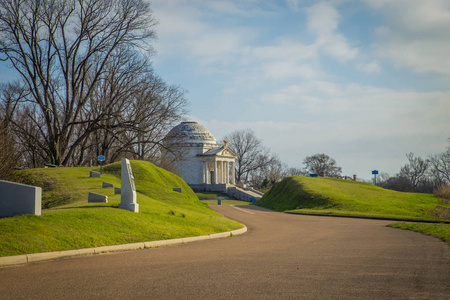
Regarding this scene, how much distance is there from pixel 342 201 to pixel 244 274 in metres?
27.7

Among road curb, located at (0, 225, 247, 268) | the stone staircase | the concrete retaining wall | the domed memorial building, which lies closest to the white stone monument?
road curb, located at (0, 225, 247, 268)

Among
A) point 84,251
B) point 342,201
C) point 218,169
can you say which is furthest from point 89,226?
point 218,169

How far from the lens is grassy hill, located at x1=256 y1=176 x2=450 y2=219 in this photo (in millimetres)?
29797

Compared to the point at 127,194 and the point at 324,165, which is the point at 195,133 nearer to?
the point at 324,165

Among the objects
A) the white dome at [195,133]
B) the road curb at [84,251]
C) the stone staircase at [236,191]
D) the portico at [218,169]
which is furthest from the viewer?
the white dome at [195,133]

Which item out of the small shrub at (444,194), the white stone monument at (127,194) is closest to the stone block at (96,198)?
the white stone monument at (127,194)

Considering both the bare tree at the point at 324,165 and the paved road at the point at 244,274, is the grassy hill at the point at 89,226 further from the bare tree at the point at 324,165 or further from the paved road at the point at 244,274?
the bare tree at the point at 324,165

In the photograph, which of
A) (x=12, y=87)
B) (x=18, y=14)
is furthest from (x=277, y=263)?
(x=12, y=87)

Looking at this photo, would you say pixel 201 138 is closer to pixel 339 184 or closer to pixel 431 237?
pixel 339 184

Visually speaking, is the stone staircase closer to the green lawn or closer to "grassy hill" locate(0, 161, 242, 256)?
the green lawn

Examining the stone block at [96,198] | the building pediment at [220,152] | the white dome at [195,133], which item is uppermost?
the white dome at [195,133]

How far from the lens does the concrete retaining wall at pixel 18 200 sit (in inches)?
501

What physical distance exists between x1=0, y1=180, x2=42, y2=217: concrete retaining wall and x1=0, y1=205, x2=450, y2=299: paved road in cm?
350

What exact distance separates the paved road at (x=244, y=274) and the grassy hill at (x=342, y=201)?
730 inches
